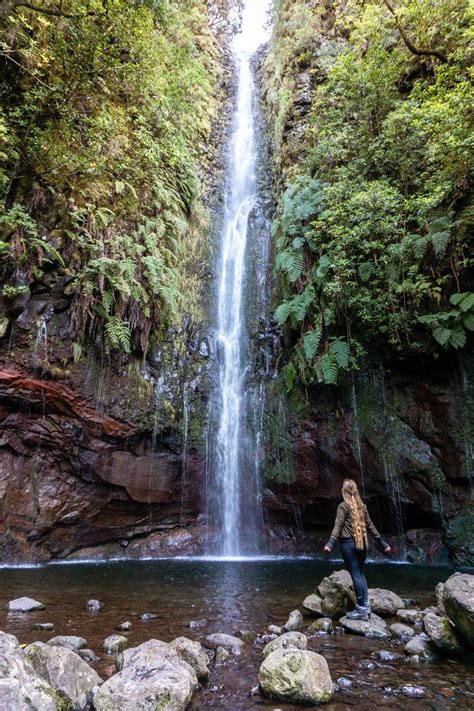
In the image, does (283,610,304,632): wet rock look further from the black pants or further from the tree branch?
the tree branch

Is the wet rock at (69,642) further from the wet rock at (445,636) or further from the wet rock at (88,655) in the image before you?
the wet rock at (445,636)

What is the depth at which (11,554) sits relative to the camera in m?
9.23

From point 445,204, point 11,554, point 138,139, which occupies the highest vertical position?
point 138,139

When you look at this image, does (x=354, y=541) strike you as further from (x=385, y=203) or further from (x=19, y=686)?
(x=385, y=203)

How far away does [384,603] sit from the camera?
5.32 meters

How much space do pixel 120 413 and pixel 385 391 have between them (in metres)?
6.48

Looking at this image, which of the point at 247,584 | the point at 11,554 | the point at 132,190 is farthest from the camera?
the point at 132,190

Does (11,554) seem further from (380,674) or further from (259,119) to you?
(259,119)

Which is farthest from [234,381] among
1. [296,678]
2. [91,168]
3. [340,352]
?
[296,678]

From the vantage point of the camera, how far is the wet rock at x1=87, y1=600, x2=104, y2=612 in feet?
18.3

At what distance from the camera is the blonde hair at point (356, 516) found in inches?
207

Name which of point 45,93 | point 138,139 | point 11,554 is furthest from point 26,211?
point 11,554

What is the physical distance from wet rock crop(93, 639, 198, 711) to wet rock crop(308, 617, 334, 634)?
175 centimetres

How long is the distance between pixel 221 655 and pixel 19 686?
197 centimetres
